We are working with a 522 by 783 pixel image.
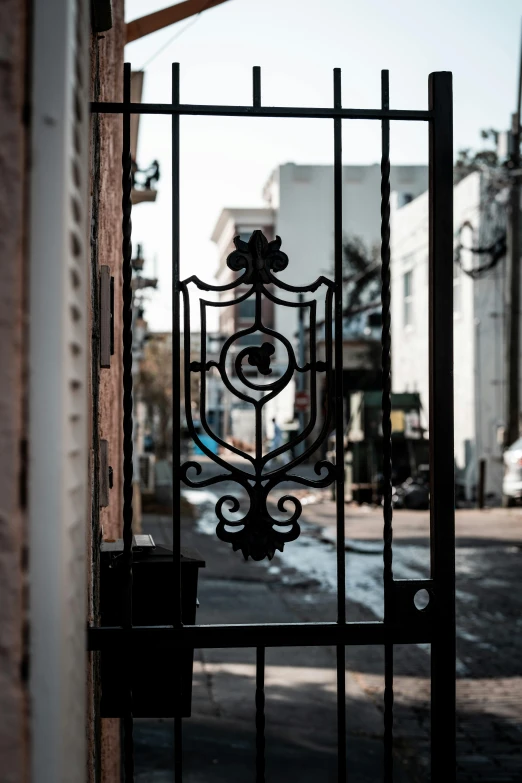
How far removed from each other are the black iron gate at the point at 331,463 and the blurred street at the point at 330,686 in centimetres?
265

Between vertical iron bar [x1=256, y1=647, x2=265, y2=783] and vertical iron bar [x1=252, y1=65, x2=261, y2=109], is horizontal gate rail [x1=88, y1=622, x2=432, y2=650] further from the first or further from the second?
vertical iron bar [x1=252, y1=65, x2=261, y2=109]

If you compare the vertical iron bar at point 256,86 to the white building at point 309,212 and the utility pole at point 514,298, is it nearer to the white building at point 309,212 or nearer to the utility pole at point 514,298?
the utility pole at point 514,298

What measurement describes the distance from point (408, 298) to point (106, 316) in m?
26.0

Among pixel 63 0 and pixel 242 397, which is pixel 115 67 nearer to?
pixel 242 397

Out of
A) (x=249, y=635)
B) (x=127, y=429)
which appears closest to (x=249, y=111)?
(x=127, y=429)

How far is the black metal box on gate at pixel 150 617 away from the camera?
286cm

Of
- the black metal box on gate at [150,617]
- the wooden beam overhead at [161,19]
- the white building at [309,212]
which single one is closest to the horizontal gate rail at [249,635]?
the black metal box on gate at [150,617]

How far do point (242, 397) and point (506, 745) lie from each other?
4.12m

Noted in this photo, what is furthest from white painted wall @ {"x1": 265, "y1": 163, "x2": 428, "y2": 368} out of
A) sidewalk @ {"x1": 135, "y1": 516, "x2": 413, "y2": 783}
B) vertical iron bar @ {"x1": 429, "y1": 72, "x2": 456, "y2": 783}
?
vertical iron bar @ {"x1": 429, "y1": 72, "x2": 456, "y2": 783}

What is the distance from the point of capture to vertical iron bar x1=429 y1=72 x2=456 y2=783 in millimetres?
2654

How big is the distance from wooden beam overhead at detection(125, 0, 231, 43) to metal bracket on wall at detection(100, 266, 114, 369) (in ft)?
10.5

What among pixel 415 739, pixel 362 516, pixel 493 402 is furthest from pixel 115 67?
pixel 493 402

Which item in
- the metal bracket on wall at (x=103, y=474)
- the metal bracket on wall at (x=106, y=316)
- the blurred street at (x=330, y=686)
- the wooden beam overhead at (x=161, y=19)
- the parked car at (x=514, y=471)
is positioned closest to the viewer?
the metal bracket on wall at (x=106, y=316)

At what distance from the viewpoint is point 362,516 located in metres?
19.6
